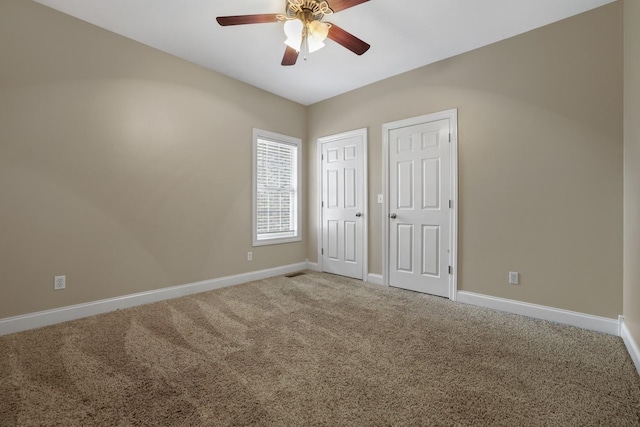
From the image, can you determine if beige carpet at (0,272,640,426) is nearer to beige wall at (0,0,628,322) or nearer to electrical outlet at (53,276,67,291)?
electrical outlet at (53,276,67,291)

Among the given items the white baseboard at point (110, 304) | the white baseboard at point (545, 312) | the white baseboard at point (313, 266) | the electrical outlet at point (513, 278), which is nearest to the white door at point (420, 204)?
the white baseboard at point (545, 312)

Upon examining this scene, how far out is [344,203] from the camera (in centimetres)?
441

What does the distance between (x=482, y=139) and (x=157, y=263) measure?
3.95 metres

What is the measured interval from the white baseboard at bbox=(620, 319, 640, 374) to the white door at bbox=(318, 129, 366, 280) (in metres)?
2.65

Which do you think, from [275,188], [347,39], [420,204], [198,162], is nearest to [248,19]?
[347,39]

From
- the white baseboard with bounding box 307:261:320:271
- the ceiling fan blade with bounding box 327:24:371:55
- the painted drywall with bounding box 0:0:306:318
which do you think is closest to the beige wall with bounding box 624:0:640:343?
the ceiling fan blade with bounding box 327:24:371:55

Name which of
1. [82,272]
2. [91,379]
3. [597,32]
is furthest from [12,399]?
[597,32]

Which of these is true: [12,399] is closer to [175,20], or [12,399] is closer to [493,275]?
[175,20]

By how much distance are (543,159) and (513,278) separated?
1235 millimetres

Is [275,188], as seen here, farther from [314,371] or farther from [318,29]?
[314,371]

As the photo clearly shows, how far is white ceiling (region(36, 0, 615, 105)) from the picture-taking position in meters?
2.48

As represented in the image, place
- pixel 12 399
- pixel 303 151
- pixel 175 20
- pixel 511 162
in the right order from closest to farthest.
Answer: pixel 12 399 < pixel 175 20 < pixel 511 162 < pixel 303 151

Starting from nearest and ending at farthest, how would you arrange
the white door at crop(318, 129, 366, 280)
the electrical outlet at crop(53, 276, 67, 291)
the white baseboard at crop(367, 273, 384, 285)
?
the electrical outlet at crop(53, 276, 67, 291), the white baseboard at crop(367, 273, 384, 285), the white door at crop(318, 129, 366, 280)

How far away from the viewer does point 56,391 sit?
5.31ft
